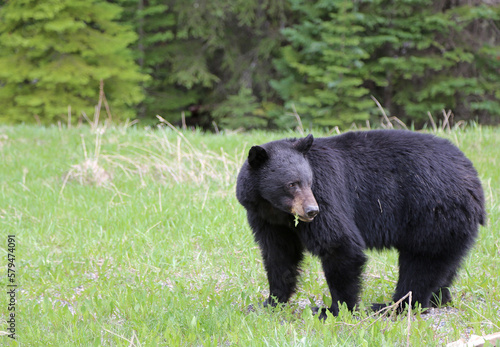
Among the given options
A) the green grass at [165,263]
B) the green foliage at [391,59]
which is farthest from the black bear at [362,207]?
the green foliage at [391,59]

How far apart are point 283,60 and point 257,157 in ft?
39.4

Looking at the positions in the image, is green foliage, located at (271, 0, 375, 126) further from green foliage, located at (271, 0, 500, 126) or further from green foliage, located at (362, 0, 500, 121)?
green foliage, located at (362, 0, 500, 121)

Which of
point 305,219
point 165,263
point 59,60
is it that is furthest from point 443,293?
point 59,60

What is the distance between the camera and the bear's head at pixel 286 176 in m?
2.79

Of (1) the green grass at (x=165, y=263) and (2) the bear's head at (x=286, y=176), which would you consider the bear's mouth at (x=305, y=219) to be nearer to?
(2) the bear's head at (x=286, y=176)

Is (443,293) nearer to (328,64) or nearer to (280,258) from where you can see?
(280,258)

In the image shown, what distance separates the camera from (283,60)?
572 inches

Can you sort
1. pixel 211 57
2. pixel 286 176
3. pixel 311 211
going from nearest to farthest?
pixel 311 211, pixel 286 176, pixel 211 57

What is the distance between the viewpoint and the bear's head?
9.15 feet

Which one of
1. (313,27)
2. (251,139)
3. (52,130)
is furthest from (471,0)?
(52,130)

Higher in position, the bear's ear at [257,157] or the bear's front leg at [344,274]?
the bear's ear at [257,157]

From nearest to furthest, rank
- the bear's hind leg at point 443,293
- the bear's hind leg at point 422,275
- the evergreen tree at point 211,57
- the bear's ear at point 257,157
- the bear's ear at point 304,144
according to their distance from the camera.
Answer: the bear's ear at point 257,157 < the bear's ear at point 304,144 < the bear's hind leg at point 422,275 < the bear's hind leg at point 443,293 < the evergreen tree at point 211,57

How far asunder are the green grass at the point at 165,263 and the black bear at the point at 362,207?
250 millimetres

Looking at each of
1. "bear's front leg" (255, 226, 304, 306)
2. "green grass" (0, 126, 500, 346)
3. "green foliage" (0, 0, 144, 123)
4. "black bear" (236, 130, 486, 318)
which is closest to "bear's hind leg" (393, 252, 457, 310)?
"black bear" (236, 130, 486, 318)
